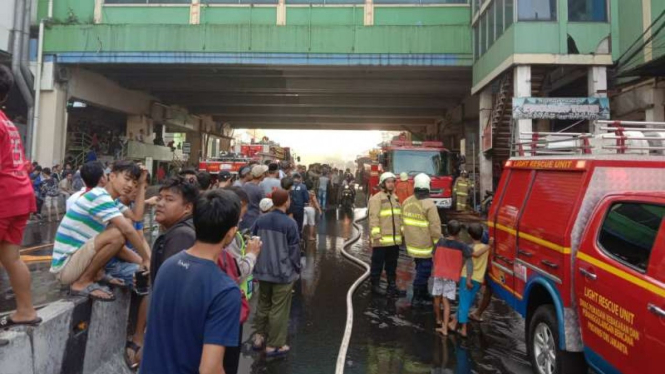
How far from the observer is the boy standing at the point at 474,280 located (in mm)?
4887

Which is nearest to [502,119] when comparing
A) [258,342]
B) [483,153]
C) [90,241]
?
[483,153]

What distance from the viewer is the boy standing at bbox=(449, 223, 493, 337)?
489 cm

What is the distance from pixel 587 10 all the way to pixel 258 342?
15.2 meters

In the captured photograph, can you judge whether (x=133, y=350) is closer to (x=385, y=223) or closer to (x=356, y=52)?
(x=385, y=223)

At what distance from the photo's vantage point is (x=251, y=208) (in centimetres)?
642

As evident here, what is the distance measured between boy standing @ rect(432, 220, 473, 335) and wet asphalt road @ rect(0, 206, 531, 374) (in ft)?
1.33

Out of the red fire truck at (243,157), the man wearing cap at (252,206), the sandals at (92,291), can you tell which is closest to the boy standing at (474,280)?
the man wearing cap at (252,206)

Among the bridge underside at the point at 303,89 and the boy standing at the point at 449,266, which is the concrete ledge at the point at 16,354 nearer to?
the boy standing at the point at 449,266

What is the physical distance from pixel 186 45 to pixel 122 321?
56.6ft

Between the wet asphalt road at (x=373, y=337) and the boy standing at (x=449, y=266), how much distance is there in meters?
0.41

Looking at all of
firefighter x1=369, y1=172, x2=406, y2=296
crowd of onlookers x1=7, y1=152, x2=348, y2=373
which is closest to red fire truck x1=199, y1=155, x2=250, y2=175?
crowd of onlookers x1=7, y1=152, x2=348, y2=373

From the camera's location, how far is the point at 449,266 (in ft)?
16.4

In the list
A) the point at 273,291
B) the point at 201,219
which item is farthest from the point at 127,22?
the point at 201,219

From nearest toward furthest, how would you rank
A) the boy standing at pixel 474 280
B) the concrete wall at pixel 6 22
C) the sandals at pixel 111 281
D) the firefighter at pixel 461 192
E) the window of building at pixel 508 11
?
the sandals at pixel 111 281 < the boy standing at pixel 474 280 < the window of building at pixel 508 11 < the firefighter at pixel 461 192 < the concrete wall at pixel 6 22
